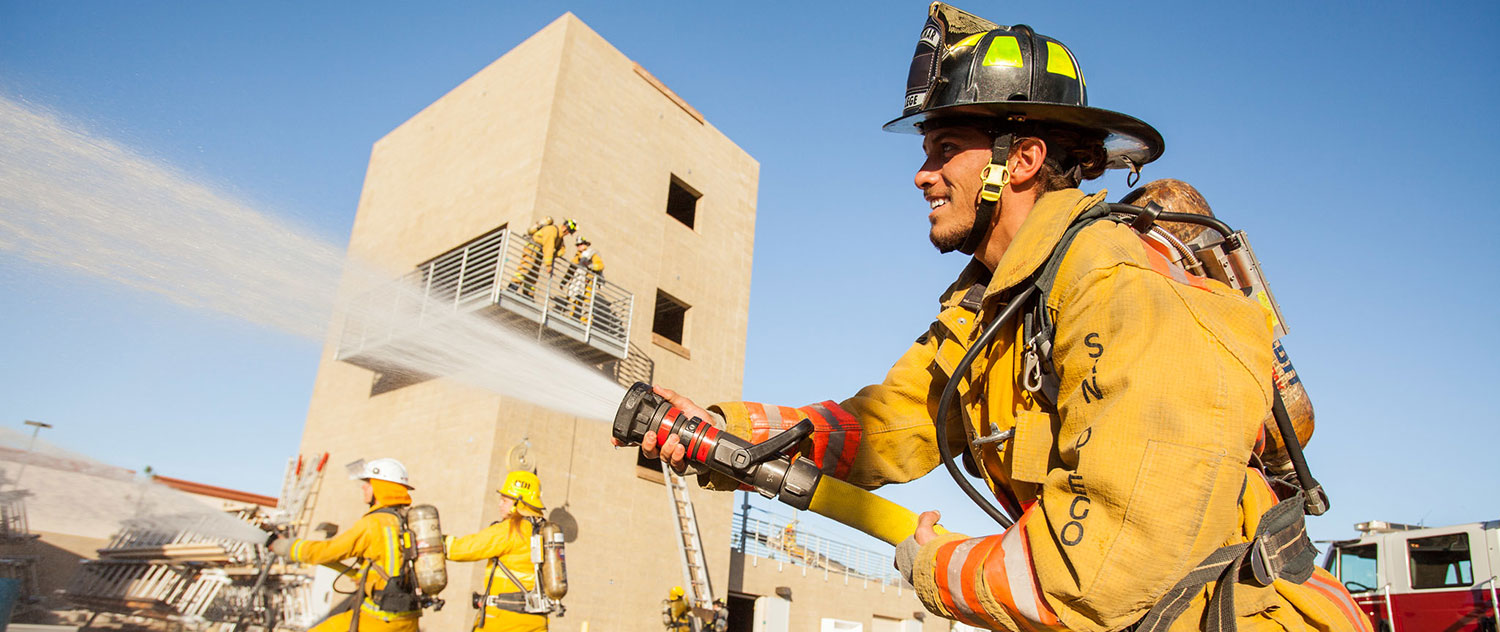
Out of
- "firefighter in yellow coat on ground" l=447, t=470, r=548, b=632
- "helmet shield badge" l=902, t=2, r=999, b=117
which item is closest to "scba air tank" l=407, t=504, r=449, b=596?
"firefighter in yellow coat on ground" l=447, t=470, r=548, b=632

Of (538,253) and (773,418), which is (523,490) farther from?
(773,418)

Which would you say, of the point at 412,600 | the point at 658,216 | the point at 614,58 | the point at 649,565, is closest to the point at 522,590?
the point at 412,600

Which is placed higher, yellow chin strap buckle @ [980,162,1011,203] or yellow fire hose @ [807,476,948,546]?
yellow chin strap buckle @ [980,162,1011,203]

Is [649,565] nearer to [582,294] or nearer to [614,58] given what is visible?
[582,294]

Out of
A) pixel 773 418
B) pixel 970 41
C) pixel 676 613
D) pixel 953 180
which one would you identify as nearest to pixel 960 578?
pixel 773 418

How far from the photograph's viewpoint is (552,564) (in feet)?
30.2

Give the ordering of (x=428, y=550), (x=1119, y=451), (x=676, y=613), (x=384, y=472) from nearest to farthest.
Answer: (x=1119, y=451) → (x=428, y=550) → (x=384, y=472) → (x=676, y=613)

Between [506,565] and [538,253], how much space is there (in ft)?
21.9

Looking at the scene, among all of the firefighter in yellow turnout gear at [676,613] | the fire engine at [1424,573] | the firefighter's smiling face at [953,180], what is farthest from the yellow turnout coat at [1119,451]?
the firefighter in yellow turnout gear at [676,613]

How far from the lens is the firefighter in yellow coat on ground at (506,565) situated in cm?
896

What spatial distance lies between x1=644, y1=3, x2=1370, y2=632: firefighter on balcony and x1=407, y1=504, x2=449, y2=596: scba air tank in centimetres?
629

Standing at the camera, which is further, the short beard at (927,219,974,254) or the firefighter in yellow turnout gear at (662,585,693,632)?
the firefighter in yellow turnout gear at (662,585,693,632)

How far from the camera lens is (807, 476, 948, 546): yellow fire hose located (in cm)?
233

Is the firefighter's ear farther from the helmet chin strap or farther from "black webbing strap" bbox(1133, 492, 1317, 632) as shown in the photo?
"black webbing strap" bbox(1133, 492, 1317, 632)
